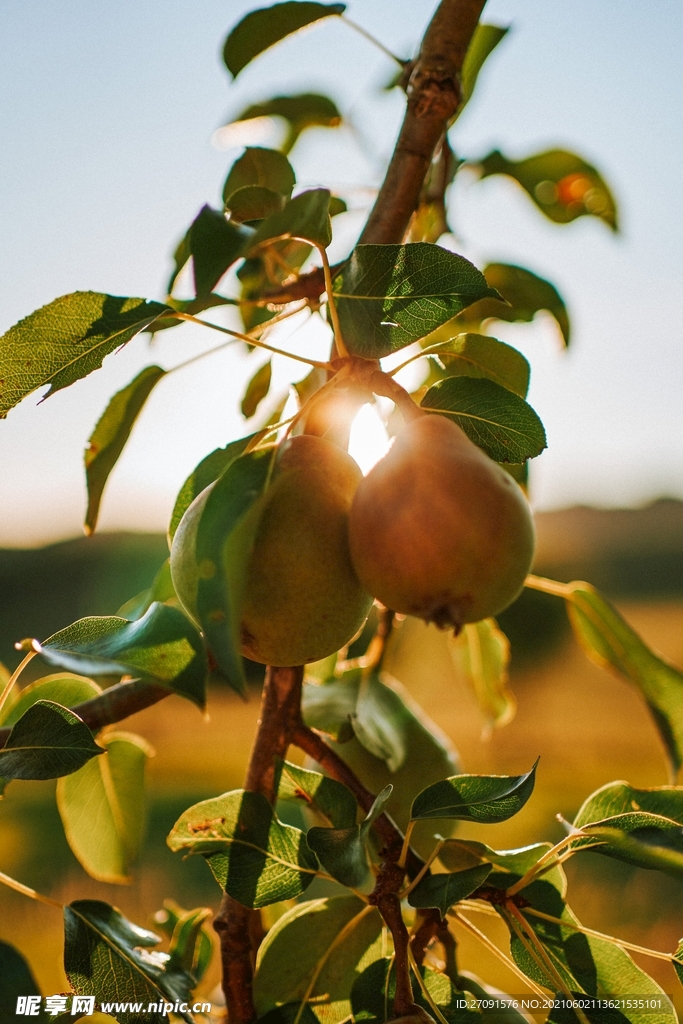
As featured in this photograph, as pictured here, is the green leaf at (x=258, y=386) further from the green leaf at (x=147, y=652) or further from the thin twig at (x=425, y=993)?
the thin twig at (x=425, y=993)

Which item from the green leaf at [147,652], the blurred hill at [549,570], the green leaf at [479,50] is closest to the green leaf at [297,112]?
the green leaf at [479,50]

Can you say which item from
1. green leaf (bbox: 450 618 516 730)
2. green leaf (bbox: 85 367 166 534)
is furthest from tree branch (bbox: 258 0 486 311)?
green leaf (bbox: 450 618 516 730)

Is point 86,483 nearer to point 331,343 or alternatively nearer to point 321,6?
point 331,343

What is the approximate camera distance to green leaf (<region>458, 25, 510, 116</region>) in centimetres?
70

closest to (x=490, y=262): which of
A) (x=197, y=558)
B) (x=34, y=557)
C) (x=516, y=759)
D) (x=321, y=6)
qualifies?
(x=321, y=6)

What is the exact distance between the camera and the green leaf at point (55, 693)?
0.53 metres

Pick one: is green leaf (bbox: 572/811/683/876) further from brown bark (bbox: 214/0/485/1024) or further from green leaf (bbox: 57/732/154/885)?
green leaf (bbox: 57/732/154/885)

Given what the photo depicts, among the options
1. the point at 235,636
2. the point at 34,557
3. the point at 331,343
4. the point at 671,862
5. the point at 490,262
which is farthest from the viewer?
the point at 34,557

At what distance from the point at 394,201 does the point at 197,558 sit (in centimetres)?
28

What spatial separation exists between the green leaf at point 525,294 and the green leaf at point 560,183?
0.14 meters

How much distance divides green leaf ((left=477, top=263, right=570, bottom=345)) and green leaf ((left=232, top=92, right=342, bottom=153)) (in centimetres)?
25

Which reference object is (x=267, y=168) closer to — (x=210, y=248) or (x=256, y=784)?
(x=210, y=248)

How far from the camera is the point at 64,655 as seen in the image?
0.33 m

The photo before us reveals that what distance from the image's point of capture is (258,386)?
584 mm
